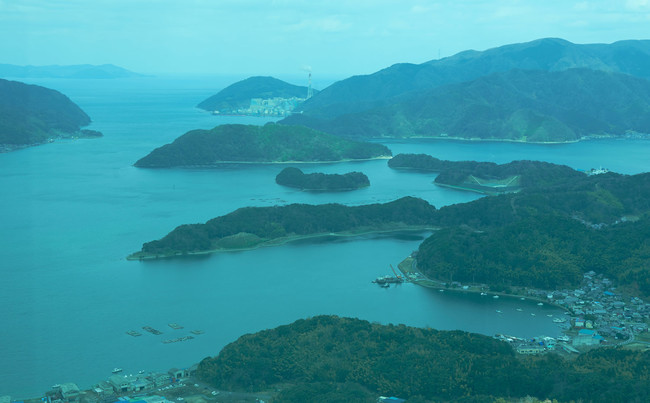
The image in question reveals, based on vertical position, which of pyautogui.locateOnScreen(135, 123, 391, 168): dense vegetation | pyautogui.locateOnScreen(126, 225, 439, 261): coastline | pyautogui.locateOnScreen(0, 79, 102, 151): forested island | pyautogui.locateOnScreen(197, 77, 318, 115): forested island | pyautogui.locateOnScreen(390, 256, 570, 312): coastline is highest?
pyautogui.locateOnScreen(197, 77, 318, 115): forested island

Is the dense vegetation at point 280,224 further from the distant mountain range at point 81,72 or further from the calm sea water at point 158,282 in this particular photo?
the distant mountain range at point 81,72

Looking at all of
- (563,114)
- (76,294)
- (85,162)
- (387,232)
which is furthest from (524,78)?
(76,294)

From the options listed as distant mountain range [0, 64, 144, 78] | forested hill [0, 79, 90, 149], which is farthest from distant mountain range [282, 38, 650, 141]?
distant mountain range [0, 64, 144, 78]

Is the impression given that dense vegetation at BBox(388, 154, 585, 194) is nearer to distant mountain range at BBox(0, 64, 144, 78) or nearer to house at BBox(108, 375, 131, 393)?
house at BBox(108, 375, 131, 393)

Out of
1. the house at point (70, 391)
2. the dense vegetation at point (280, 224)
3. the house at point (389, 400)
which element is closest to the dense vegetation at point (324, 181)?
the dense vegetation at point (280, 224)

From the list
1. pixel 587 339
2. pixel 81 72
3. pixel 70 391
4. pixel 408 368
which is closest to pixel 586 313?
pixel 587 339
